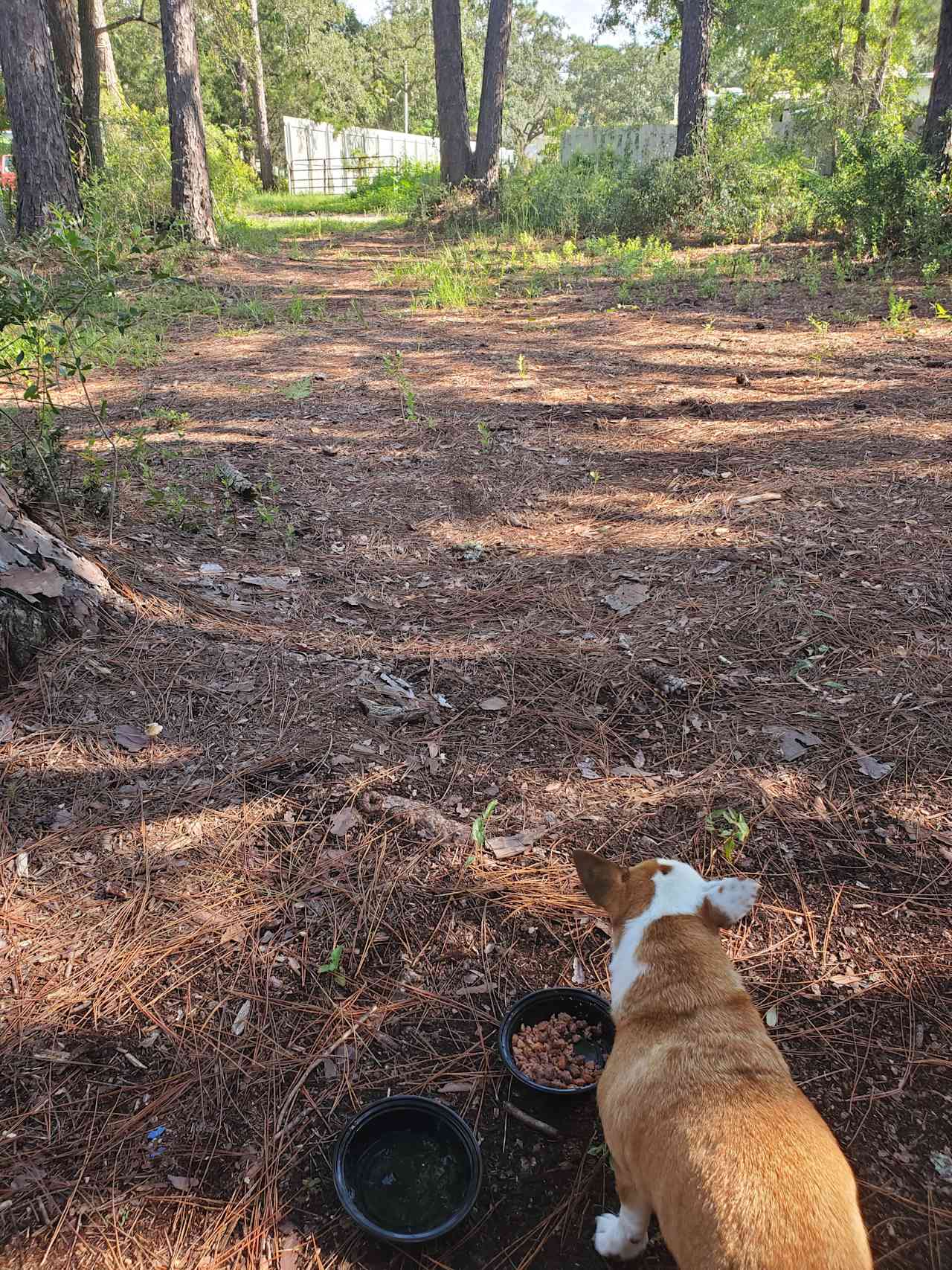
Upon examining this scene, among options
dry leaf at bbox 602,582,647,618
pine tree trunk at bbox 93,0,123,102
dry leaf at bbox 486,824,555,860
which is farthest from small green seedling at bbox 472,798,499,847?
pine tree trunk at bbox 93,0,123,102

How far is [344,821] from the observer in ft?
8.30

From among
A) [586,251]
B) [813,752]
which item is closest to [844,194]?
[586,251]

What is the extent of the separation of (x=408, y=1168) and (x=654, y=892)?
33.5 inches

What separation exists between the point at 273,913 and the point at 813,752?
194 cm

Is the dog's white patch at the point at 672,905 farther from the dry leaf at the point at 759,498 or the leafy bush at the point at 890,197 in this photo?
the leafy bush at the point at 890,197

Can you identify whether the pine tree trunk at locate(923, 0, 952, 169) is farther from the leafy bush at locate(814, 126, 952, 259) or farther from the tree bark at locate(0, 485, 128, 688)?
the tree bark at locate(0, 485, 128, 688)

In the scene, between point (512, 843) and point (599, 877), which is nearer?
point (599, 877)

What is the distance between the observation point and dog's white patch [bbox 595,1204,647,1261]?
4.95ft

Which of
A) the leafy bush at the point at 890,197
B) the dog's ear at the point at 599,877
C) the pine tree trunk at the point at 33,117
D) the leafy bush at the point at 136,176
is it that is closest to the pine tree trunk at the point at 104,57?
the leafy bush at the point at 136,176

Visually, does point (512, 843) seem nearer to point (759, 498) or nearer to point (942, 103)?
point (759, 498)

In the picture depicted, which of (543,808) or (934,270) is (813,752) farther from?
(934,270)

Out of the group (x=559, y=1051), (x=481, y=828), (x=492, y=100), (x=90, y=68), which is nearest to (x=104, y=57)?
(x=90, y=68)

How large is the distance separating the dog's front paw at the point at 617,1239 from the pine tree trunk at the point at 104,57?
69.0 feet

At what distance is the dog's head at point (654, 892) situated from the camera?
1833mm
